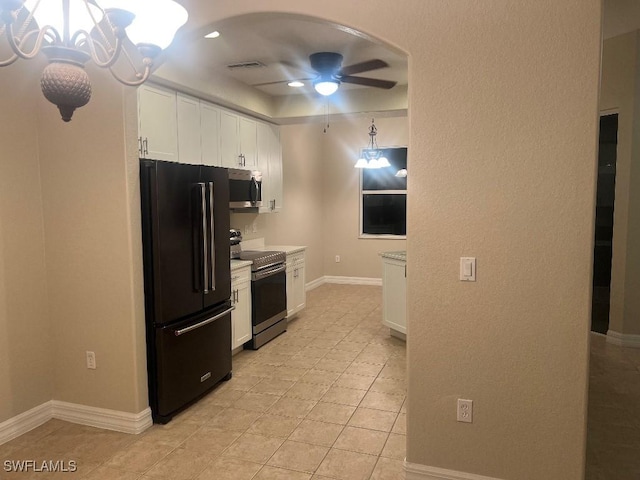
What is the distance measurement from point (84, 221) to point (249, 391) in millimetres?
1795

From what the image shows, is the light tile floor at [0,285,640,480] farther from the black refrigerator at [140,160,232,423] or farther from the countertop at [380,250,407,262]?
the countertop at [380,250,407,262]

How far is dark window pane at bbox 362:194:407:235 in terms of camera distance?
8398 mm

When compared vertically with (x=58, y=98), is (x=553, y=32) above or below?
above

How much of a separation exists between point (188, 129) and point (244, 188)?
964 mm

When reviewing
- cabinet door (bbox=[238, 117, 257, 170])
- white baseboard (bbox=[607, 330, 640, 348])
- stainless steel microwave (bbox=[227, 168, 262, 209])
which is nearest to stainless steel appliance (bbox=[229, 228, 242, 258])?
stainless steel microwave (bbox=[227, 168, 262, 209])

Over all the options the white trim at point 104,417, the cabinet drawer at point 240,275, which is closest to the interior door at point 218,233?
the cabinet drawer at point 240,275

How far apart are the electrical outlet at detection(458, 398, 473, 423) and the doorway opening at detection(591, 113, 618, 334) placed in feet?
10.9

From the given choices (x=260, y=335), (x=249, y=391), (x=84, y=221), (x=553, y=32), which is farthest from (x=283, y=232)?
(x=553, y=32)

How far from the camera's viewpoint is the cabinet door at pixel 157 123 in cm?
388

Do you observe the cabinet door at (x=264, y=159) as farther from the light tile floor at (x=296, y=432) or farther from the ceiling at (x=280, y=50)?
the light tile floor at (x=296, y=432)

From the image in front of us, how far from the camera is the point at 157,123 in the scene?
4047 mm

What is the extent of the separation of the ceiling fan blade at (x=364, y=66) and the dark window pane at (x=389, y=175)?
4.22m

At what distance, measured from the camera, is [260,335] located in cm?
499

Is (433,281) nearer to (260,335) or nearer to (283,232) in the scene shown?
(260,335)
